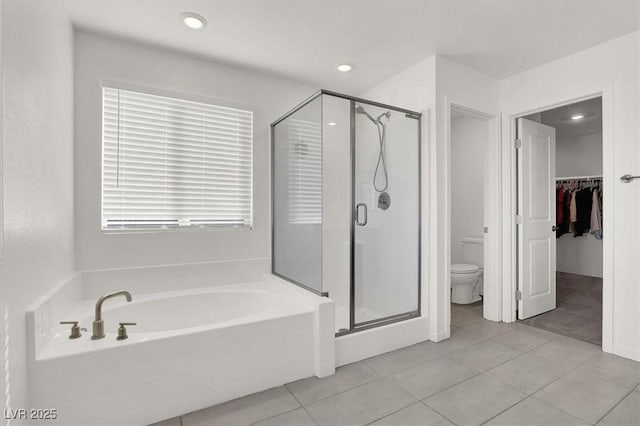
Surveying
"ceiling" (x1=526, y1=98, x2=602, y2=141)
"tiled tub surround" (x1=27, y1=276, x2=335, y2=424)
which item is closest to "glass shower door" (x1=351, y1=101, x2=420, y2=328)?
"tiled tub surround" (x1=27, y1=276, x2=335, y2=424)

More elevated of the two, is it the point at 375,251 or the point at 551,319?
the point at 375,251

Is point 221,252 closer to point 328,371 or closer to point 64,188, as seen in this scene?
point 64,188

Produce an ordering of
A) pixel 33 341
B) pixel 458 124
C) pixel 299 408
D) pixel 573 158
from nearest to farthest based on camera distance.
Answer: pixel 33 341, pixel 299 408, pixel 458 124, pixel 573 158

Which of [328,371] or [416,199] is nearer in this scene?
[328,371]

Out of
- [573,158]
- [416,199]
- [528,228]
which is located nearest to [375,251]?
[416,199]

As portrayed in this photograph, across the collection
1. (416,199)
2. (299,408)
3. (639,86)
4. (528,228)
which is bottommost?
(299,408)

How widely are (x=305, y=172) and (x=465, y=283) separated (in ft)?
8.20

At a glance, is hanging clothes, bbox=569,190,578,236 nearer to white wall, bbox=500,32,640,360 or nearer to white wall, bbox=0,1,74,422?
white wall, bbox=500,32,640,360

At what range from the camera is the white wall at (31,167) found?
1.30m

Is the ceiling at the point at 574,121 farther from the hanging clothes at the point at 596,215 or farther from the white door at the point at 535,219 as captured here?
the hanging clothes at the point at 596,215

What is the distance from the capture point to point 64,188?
2.14 m

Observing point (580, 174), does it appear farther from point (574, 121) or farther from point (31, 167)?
point (31, 167)

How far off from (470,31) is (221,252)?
9.02 feet

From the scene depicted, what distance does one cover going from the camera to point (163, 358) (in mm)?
1695
